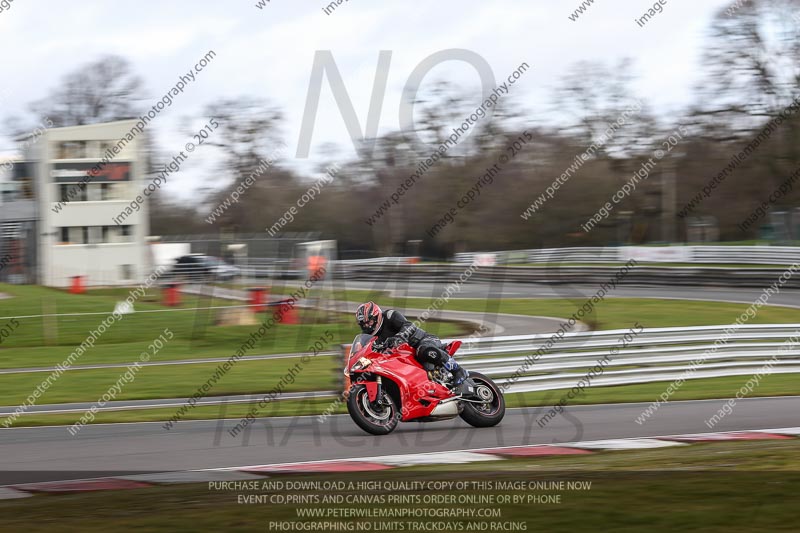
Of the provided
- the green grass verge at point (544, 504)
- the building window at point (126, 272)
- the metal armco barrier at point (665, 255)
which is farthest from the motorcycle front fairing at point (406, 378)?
the building window at point (126, 272)

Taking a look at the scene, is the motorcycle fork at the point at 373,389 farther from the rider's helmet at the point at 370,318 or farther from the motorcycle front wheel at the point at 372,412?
the rider's helmet at the point at 370,318

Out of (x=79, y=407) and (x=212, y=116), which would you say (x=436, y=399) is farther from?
(x=212, y=116)

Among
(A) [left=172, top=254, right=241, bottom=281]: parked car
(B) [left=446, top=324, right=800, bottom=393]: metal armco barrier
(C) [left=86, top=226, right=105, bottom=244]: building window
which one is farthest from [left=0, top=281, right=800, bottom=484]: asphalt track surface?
(C) [left=86, top=226, right=105, bottom=244]: building window

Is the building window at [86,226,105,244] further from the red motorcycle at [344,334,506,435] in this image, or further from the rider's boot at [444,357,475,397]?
the rider's boot at [444,357,475,397]

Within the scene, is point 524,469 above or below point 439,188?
above

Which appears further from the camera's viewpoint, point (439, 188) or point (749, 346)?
point (439, 188)

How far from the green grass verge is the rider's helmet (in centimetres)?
243

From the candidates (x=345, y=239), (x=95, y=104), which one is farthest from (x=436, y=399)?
(x=95, y=104)

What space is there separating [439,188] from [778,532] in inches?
1841

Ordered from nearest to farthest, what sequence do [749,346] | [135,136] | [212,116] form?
[749,346], [135,136], [212,116]

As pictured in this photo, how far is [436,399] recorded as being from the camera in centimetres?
1021

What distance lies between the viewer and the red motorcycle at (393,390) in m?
10.0

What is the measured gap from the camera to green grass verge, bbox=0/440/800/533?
550 centimetres

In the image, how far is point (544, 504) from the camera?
5.99 m
